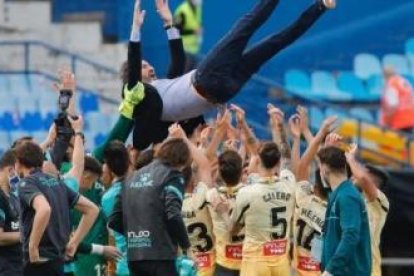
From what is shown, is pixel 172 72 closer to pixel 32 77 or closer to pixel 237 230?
pixel 237 230

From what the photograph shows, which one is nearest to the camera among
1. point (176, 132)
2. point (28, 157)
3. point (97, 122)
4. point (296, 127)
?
point (28, 157)

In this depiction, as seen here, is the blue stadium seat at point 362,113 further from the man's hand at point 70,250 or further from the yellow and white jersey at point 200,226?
the man's hand at point 70,250

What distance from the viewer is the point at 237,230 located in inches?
565

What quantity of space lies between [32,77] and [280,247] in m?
10.4

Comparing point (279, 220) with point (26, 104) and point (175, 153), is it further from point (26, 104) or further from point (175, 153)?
point (26, 104)

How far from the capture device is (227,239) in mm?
14516

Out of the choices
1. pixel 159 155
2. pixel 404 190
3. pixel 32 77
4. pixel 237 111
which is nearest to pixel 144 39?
pixel 32 77

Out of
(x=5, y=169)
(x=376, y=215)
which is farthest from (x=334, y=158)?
(x=5, y=169)

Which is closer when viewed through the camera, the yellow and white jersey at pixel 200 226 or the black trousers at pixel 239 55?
the black trousers at pixel 239 55

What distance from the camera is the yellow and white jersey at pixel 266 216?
13.9 meters

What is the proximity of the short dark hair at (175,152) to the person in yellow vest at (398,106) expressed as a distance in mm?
13404

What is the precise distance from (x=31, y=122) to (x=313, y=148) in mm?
9595

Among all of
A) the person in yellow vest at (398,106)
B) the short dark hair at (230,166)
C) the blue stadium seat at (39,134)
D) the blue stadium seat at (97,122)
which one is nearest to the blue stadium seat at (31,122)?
the blue stadium seat at (39,134)

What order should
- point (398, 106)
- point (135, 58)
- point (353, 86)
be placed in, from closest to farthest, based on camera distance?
point (135, 58) < point (398, 106) < point (353, 86)
